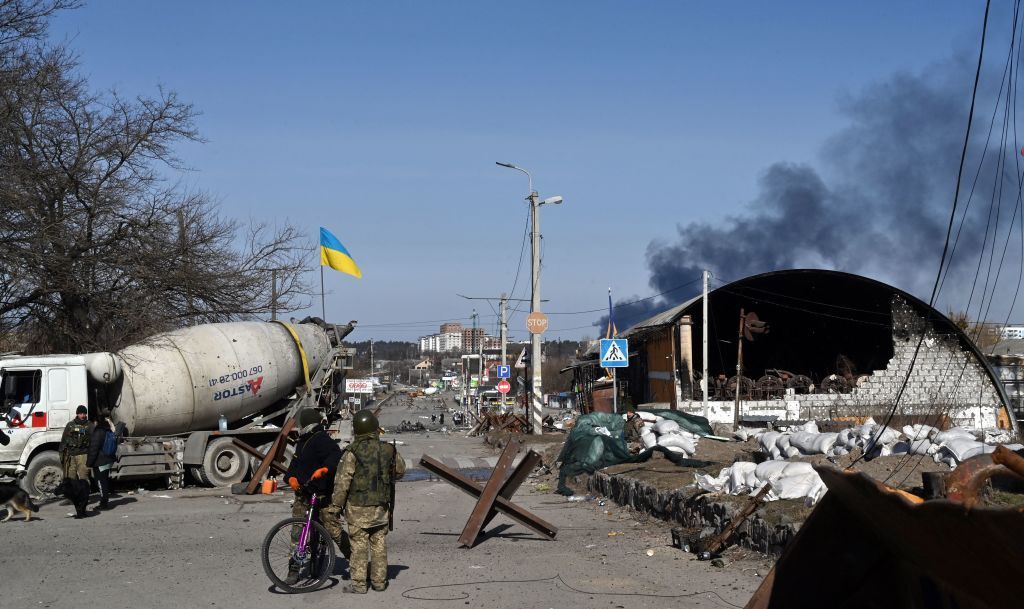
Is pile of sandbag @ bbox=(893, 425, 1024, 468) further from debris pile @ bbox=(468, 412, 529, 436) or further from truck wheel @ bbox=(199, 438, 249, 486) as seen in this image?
debris pile @ bbox=(468, 412, 529, 436)

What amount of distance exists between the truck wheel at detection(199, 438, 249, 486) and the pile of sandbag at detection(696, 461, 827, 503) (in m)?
10.7

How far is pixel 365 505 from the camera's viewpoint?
8586 mm

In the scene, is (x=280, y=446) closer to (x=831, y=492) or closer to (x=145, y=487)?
(x=145, y=487)

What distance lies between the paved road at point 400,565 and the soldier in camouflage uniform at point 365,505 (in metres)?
0.24

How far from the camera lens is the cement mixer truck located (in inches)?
703

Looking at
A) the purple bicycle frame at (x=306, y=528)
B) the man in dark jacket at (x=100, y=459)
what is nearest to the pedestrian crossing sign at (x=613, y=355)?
the man in dark jacket at (x=100, y=459)

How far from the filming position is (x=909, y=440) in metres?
14.6

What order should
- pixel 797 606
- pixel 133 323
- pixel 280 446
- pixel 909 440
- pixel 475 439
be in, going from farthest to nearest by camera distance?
pixel 475 439, pixel 133 323, pixel 280 446, pixel 909 440, pixel 797 606

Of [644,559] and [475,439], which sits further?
[475,439]

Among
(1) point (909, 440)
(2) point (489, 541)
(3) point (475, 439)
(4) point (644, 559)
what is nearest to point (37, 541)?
(2) point (489, 541)

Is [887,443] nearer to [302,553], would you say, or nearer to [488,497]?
[488,497]

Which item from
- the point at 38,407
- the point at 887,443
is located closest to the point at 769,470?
the point at 887,443

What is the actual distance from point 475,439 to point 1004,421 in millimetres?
20516

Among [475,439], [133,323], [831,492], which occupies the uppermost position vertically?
[133,323]
